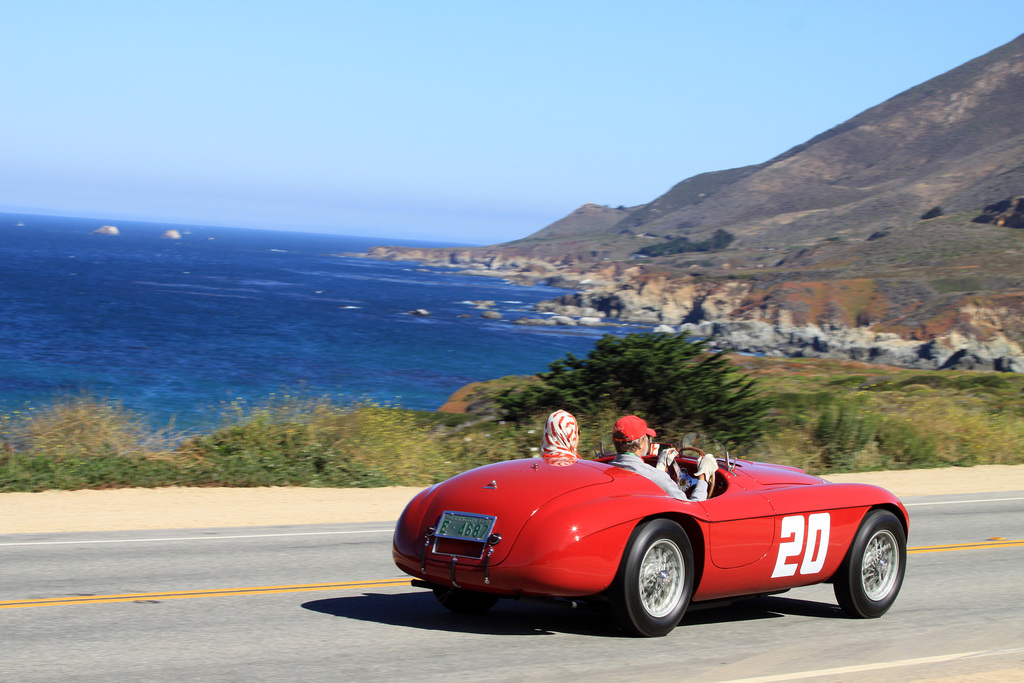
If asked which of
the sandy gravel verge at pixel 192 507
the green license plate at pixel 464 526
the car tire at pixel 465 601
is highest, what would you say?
the green license plate at pixel 464 526

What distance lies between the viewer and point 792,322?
317ft

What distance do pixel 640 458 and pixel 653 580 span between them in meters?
0.87

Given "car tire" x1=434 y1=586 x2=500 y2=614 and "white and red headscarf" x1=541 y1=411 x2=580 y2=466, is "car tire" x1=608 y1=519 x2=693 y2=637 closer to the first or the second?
"white and red headscarf" x1=541 y1=411 x2=580 y2=466

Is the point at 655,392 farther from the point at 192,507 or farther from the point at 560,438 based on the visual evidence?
the point at 560,438

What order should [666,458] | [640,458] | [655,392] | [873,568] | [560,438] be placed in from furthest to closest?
1. [655,392]
2. [873,568]
3. [666,458]
4. [560,438]
5. [640,458]

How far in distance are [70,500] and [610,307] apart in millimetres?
114420

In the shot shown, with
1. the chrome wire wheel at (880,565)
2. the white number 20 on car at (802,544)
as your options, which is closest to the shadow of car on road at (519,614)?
the chrome wire wheel at (880,565)

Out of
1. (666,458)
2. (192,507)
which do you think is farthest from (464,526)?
(192,507)

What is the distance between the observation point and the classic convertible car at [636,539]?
17.9ft

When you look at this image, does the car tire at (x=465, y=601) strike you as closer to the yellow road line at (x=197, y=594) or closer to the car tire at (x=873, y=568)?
the yellow road line at (x=197, y=594)

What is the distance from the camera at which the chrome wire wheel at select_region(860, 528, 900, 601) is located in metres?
6.85

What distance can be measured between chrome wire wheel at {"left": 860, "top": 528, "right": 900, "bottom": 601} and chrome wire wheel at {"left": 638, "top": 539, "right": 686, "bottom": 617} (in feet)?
5.53

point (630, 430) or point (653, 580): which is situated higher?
point (630, 430)

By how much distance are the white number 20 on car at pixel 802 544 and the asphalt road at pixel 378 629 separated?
427mm
